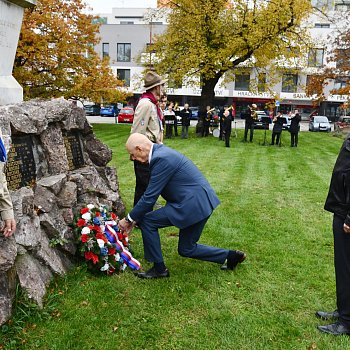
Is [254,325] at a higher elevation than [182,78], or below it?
below

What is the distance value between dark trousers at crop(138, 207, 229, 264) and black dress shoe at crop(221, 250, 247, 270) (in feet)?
0.95

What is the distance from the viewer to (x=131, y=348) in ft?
11.8

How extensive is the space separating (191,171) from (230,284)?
4.36 feet

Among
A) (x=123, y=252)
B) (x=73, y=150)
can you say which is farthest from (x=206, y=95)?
(x=123, y=252)

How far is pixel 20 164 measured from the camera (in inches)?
187

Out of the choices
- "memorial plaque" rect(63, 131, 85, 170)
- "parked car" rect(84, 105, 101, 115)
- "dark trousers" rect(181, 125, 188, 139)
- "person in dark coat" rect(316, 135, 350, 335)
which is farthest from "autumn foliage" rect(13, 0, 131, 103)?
"parked car" rect(84, 105, 101, 115)

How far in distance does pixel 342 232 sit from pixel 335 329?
0.89m

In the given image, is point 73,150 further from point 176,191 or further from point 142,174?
point 176,191

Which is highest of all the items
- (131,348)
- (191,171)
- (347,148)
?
(347,148)

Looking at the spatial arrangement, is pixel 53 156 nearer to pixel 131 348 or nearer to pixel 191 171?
pixel 191 171

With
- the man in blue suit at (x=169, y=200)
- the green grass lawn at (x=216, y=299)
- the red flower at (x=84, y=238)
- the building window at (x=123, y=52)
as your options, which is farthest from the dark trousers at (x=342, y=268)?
the building window at (x=123, y=52)

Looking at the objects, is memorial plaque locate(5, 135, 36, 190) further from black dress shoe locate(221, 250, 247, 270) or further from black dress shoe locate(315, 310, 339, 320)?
black dress shoe locate(315, 310, 339, 320)

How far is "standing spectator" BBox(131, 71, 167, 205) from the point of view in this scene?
587 cm

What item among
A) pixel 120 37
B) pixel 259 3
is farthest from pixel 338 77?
pixel 120 37
